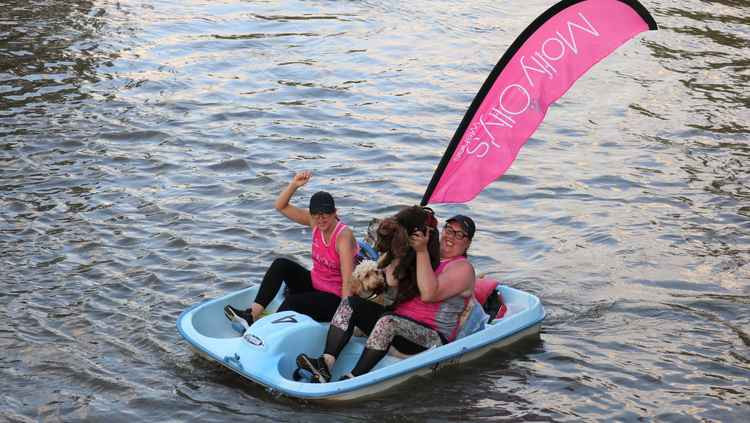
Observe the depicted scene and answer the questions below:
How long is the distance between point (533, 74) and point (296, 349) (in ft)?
9.72

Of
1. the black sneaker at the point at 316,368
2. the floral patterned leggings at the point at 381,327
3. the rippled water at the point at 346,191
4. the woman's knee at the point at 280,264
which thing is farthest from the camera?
the woman's knee at the point at 280,264

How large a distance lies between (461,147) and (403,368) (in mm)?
1974

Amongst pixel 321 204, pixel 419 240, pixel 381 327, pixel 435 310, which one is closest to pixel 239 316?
pixel 321 204

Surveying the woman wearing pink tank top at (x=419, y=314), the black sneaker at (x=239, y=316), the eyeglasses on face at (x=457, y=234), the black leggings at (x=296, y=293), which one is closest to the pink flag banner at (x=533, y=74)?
the eyeglasses on face at (x=457, y=234)

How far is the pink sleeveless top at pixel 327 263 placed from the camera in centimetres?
918

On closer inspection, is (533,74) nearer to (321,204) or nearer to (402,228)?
(402,228)

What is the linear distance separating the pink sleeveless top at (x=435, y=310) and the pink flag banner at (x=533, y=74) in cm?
94

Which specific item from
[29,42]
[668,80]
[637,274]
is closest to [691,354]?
[637,274]

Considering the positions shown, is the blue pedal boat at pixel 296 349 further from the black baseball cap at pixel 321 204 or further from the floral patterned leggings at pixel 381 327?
the black baseball cap at pixel 321 204

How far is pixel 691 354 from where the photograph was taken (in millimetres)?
9664

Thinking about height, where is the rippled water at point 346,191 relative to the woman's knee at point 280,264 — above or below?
below

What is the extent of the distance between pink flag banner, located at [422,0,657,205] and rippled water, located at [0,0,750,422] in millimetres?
1754

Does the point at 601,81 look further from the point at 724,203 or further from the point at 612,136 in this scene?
the point at 724,203

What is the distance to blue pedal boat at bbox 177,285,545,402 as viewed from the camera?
326 inches
